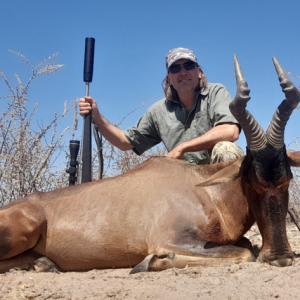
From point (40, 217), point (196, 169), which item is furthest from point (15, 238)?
point (196, 169)

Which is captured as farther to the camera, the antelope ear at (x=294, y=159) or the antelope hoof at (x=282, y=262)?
the antelope ear at (x=294, y=159)

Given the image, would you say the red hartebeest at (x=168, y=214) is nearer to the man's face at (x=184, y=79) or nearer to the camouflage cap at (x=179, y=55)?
the man's face at (x=184, y=79)

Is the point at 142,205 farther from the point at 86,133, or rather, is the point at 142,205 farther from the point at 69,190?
the point at 86,133

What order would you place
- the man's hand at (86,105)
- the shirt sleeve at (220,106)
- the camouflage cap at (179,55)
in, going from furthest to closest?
the man's hand at (86,105), the camouflage cap at (179,55), the shirt sleeve at (220,106)

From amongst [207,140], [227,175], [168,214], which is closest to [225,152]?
[207,140]

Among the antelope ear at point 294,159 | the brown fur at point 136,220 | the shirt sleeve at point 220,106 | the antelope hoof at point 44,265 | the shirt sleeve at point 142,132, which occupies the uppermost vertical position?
the shirt sleeve at point 220,106

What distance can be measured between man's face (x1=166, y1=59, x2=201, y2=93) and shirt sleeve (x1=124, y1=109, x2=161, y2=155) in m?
0.77

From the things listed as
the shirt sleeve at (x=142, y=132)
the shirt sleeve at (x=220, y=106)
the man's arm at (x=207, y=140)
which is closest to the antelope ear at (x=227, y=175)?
the man's arm at (x=207, y=140)

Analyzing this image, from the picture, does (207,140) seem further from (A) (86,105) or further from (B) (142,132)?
(A) (86,105)

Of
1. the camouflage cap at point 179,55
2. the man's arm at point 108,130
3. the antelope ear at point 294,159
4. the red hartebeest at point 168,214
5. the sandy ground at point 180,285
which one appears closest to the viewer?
the sandy ground at point 180,285

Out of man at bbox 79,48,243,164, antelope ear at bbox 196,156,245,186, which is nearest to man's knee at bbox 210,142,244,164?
man at bbox 79,48,243,164

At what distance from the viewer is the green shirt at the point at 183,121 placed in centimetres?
647

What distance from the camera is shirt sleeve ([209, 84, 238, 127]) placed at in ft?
19.9

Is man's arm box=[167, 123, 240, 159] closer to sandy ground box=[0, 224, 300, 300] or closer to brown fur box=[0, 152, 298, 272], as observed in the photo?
brown fur box=[0, 152, 298, 272]
